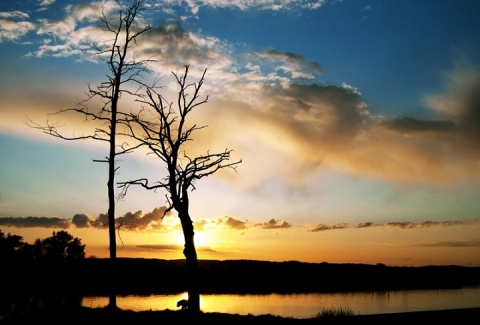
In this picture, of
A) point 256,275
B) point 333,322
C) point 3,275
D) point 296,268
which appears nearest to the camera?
point 333,322

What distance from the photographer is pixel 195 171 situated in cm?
1847

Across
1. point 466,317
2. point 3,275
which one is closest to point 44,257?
point 3,275

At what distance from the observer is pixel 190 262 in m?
17.3

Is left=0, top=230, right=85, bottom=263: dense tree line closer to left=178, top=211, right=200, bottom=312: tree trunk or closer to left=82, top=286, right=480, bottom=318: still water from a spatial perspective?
left=82, top=286, right=480, bottom=318: still water

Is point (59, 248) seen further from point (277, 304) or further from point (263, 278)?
point (263, 278)

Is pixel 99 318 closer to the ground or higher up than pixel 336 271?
higher up

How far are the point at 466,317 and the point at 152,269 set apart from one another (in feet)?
333

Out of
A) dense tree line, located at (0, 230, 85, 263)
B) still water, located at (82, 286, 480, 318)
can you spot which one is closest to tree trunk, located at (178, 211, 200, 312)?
still water, located at (82, 286, 480, 318)

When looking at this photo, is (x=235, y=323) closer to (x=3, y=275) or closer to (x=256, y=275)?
(x=3, y=275)

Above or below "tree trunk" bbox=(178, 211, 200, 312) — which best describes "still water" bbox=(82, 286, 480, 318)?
below

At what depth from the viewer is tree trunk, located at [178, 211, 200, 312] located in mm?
16922

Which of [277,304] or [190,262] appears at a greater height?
[190,262]

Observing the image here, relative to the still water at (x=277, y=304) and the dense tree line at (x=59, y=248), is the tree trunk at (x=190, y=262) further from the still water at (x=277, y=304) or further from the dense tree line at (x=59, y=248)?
the dense tree line at (x=59, y=248)

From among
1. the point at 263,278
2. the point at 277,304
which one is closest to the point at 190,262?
the point at 277,304
